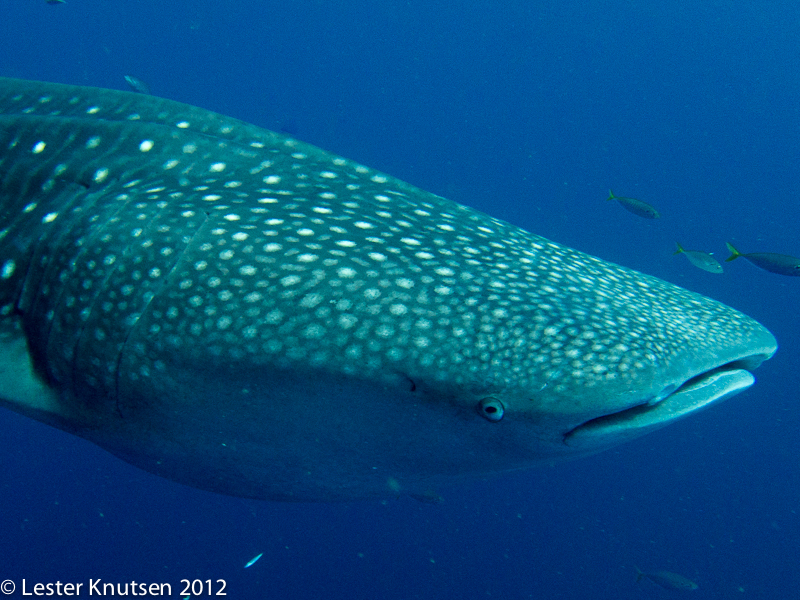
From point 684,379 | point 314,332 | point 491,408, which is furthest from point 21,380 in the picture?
point 684,379

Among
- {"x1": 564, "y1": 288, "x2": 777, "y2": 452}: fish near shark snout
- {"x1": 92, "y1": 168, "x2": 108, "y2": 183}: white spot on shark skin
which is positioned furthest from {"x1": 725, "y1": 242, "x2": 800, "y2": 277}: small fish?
{"x1": 92, "y1": 168, "x2": 108, "y2": 183}: white spot on shark skin

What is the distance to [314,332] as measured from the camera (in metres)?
1.75

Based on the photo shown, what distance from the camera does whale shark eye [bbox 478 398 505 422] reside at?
1.64 m

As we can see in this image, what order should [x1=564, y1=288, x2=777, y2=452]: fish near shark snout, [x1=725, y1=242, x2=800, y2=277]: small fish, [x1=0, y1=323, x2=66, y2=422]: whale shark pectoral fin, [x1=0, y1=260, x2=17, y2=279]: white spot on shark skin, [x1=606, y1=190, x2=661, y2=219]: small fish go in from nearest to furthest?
[x1=564, y1=288, x2=777, y2=452]: fish near shark snout < [x1=0, y1=323, x2=66, y2=422]: whale shark pectoral fin < [x1=0, y1=260, x2=17, y2=279]: white spot on shark skin < [x1=725, y1=242, x2=800, y2=277]: small fish < [x1=606, y1=190, x2=661, y2=219]: small fish

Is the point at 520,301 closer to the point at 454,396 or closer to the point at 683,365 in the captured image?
the point at 454,396

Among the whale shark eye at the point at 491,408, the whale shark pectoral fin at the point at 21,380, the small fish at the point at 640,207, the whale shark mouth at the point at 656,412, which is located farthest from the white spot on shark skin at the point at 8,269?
the small fish at the point at 640,207

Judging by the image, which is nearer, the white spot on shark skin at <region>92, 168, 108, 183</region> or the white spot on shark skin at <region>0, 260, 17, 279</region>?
the white spot on shark skin at <region>0, 260, 17, 279</region>

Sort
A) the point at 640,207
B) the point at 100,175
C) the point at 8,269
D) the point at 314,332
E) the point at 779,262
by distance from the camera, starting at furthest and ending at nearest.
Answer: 1. the point at 640,207
2. the point at 779,262
3. the point at 100,175
4. the point at 8,269
5. the point at 314,332

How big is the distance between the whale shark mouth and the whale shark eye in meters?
0.26

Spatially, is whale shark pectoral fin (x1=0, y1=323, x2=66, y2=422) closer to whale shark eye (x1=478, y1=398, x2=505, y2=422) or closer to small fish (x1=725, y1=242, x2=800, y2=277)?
whale shark eye (x1=478, y1=398, x2=505, y2=422)

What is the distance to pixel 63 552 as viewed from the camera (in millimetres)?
13984

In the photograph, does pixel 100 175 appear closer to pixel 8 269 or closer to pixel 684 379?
pixel 8 269

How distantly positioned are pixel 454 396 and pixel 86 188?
7.34 feet

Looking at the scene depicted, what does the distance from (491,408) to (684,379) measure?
677 millimetres
